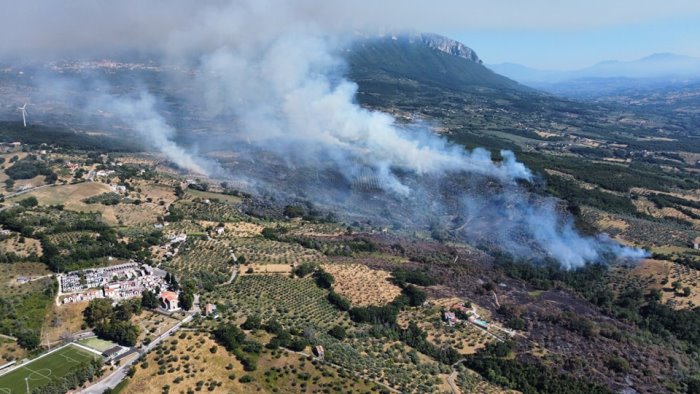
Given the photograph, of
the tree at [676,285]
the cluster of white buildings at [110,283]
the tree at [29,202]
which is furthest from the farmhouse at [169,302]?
the tree at [676,285]

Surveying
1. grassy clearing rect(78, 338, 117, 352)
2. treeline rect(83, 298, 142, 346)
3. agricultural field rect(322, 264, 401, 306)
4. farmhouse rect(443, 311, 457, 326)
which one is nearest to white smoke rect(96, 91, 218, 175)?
agricultural field rect(322, 264, 401, 306)

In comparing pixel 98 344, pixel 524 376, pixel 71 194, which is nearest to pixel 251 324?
pixel 98 344

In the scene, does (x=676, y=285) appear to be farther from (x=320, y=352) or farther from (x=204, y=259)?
(x=204, y=259)

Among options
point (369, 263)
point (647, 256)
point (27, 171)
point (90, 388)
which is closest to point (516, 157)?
point (647, 256)

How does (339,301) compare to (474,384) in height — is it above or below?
above

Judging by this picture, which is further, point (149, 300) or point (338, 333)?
point (149, 300)

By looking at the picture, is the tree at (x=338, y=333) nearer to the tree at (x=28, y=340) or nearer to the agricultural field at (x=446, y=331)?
the agricultural field at (x=446, y=331)
